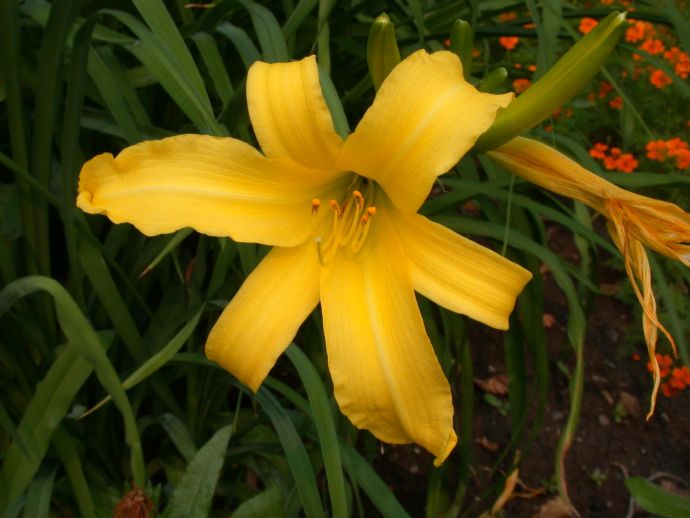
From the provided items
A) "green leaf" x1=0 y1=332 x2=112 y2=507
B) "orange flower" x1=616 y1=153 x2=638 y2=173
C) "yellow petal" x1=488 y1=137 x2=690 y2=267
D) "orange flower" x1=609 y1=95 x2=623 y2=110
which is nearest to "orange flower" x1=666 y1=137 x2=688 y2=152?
"orange flower" x1=616 y1=153 x2=638 y2=173

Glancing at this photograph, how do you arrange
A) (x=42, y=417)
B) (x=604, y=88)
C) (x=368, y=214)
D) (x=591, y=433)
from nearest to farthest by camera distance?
(x=368, y=214) → (x=42, y=417) → (x=591, y=433) → (x=604, y=88)

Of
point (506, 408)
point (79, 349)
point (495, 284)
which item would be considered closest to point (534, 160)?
point (495, 284)

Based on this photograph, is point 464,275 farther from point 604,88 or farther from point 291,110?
point 604,88

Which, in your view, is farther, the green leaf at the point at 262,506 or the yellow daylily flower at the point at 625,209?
the green leaf at the point at 262,506

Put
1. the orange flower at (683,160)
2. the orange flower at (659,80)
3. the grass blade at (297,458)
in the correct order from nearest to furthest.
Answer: the grass blade at (297,458), the orange flower at (683,160), the orange flower at (659,80)

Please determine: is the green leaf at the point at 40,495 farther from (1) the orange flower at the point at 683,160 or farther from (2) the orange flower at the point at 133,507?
(1) the orange flower at the point at 683,160

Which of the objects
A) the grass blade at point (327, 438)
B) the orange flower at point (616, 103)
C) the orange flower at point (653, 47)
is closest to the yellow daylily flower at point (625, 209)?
the grass blade at point (327, 438)

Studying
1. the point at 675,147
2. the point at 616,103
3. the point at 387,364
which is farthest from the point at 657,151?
the point at 387,364
